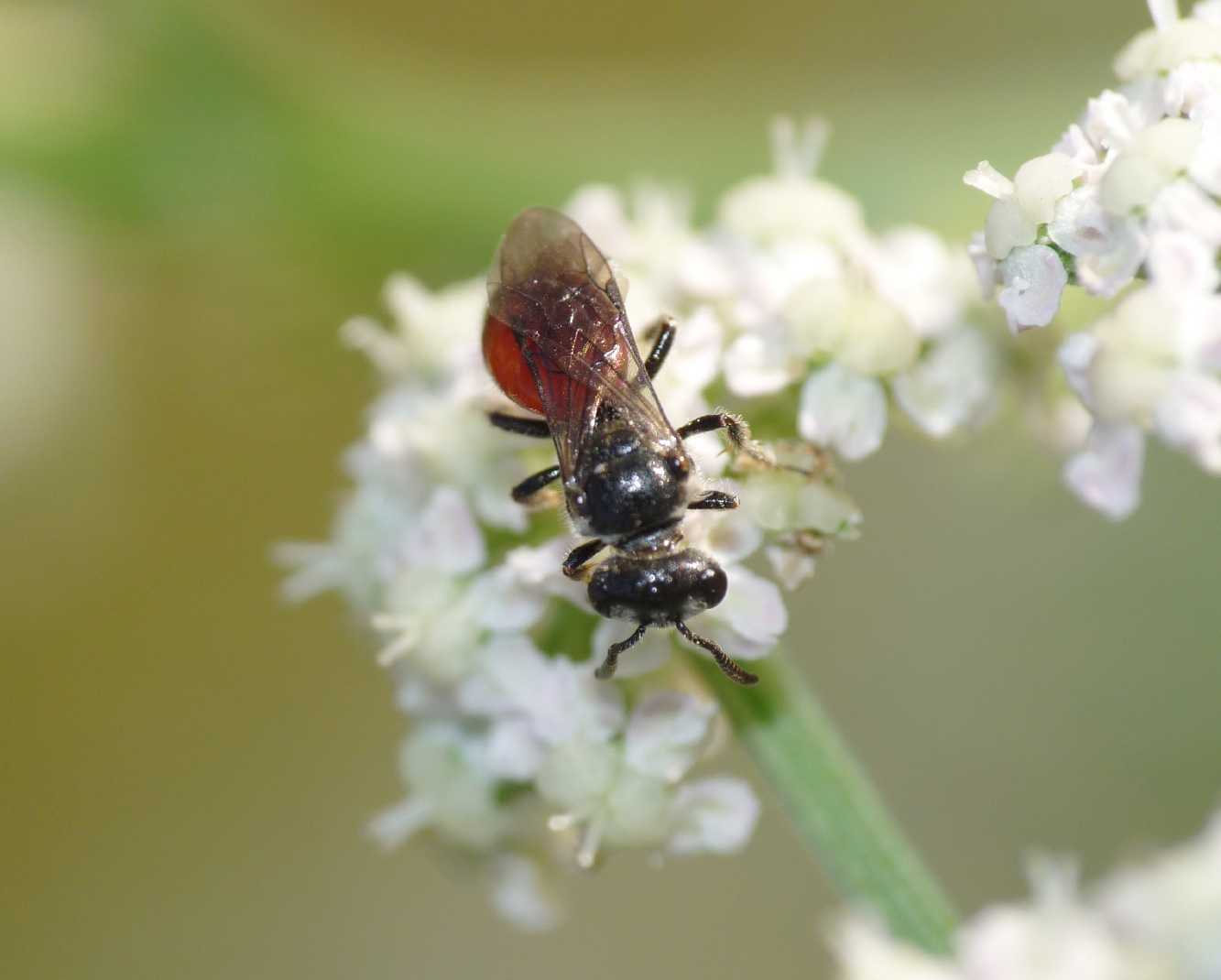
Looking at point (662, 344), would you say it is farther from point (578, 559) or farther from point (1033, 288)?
point (1033, 288)

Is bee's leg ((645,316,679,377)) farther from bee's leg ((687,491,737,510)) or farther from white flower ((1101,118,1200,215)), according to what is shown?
white flower ((1101,118,1200,215))

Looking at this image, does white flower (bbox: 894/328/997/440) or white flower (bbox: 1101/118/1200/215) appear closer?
white flower (bbox: 1101/118/1200/215)

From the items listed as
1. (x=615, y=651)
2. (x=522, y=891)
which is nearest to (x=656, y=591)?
(x=615, y=651)

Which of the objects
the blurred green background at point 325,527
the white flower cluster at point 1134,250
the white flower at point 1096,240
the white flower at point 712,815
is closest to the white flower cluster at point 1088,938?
the white flower at point 712,815

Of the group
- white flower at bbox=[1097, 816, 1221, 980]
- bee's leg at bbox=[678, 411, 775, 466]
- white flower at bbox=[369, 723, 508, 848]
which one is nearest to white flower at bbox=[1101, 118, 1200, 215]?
bee's leg at bbox=[678, 411, 775, 466]

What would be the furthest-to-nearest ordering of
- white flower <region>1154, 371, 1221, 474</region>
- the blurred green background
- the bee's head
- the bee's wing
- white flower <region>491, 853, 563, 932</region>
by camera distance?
1. the blurred green background
2. white flower <region>491, 853, 563, 932</region>
3. the bee's wing
4. the bee's head
5. white flower <region>1154, 371, 1221, 474</region>

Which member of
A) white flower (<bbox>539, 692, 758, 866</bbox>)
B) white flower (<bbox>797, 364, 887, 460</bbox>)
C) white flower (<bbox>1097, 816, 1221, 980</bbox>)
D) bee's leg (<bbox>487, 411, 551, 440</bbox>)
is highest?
bee's leg (<bbox>487, 411, 551, 440</bbox>)
